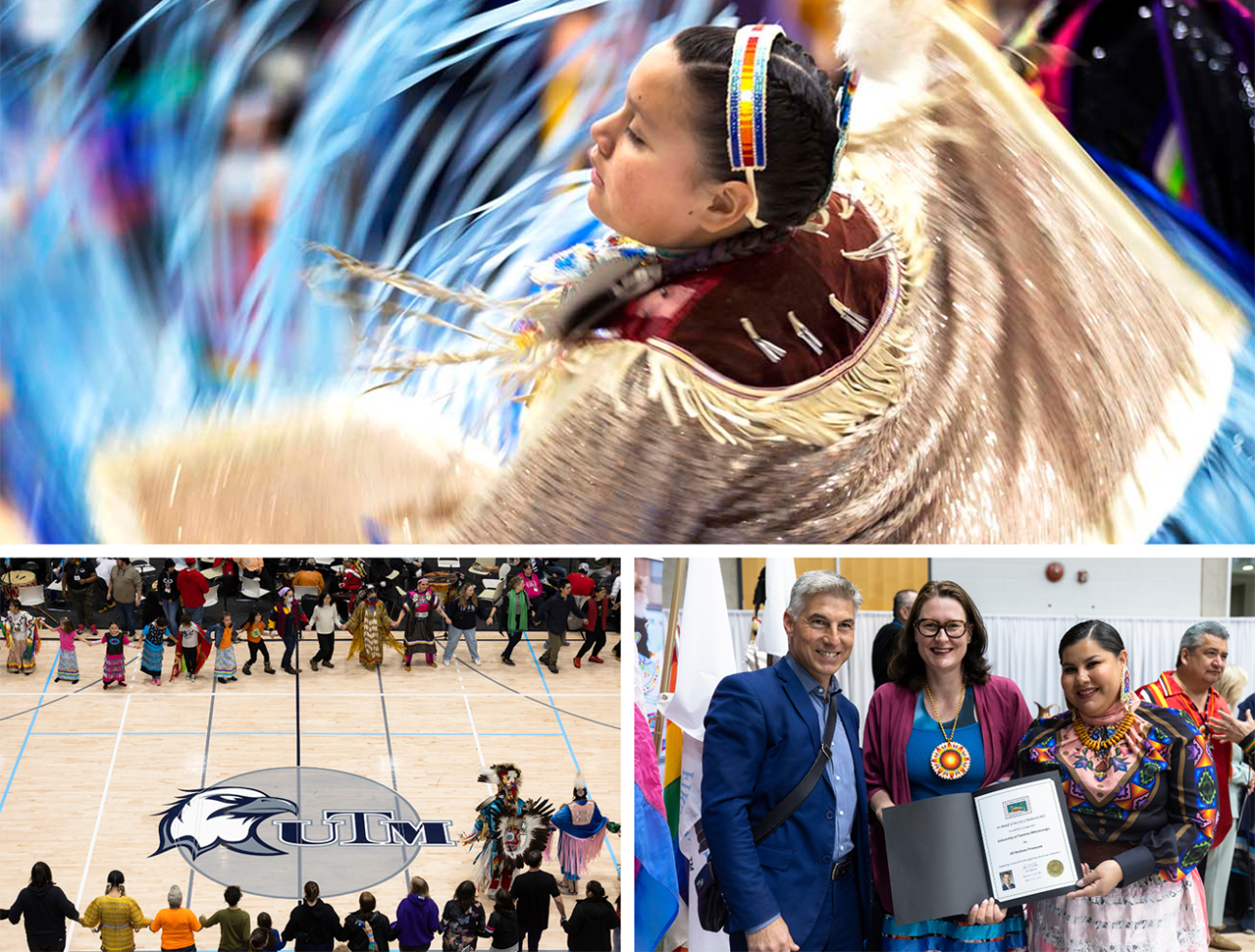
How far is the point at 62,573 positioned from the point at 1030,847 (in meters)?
1.99

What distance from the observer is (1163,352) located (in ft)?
6.82

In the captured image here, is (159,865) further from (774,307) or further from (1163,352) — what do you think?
(1163,352)

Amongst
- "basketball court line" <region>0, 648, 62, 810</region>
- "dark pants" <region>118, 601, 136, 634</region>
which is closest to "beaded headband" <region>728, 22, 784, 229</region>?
"dark pants" <region>118, 601, 136, 634</region>

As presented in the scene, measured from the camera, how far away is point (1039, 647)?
2.07 m

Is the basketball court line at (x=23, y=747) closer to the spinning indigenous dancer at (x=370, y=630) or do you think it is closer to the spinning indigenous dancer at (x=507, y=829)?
the spinning indigenous dancer at (x=370, y=630)

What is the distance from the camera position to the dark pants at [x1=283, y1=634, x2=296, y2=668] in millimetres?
2238

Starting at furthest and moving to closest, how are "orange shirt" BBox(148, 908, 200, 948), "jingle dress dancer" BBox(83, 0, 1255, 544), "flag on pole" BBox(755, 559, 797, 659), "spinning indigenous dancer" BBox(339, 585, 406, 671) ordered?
"orange shirt" BBox(148, 908, 200, 948)
"spinning indigenous dancer" BBox(339, 585, 406, 671)
"flag on pole" BBox(755, 559, 797, 659)
"jingle dress dancer" BBox(83, 0, 1255, 544)

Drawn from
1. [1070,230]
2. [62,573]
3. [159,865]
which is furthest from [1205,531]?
[159,865]

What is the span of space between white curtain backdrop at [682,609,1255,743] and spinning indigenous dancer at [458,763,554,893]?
740mm

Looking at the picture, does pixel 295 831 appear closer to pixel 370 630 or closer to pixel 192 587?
pixel 370 630

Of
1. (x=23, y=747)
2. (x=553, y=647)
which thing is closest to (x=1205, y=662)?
(x=553, y=647)

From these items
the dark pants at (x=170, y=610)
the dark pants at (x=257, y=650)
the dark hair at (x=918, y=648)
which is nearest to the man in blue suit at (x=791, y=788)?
the dark hair at (x=918, y=648)

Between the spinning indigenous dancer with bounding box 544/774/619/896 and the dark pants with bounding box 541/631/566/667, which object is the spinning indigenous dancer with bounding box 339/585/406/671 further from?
the spinning indigenous dancer with bounding box 544/774/619/896

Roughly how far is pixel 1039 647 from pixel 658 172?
4.19 ft
